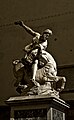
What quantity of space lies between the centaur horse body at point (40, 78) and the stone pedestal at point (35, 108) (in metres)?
0.16

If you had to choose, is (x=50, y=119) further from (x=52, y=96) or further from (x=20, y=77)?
(x=20, y=77)

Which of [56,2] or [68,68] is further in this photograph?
[56,2]

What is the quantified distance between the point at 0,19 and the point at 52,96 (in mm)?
5660

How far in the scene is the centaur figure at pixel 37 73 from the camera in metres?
5.28

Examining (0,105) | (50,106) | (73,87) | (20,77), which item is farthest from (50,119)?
(0,105)

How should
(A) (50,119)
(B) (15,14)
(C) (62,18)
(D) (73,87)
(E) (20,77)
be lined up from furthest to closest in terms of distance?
(B) (15,14)
(C) (62,18)
(D) (73,87)
(E) (20,77)
(A) (50,119)

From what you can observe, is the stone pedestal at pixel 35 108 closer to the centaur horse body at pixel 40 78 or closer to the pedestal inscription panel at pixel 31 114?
the pedestal inscription panel at pixel 31 114

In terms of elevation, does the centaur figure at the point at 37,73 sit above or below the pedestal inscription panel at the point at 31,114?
above

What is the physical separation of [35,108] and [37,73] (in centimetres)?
58

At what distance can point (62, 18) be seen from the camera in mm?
9461

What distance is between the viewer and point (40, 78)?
212 inches

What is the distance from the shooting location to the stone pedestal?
4996 millimetres

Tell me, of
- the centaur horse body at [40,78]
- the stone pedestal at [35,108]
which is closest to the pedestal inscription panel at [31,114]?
the stone pedestal at [35,108]

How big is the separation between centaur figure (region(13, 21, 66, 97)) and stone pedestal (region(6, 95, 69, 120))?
0.52 feet
